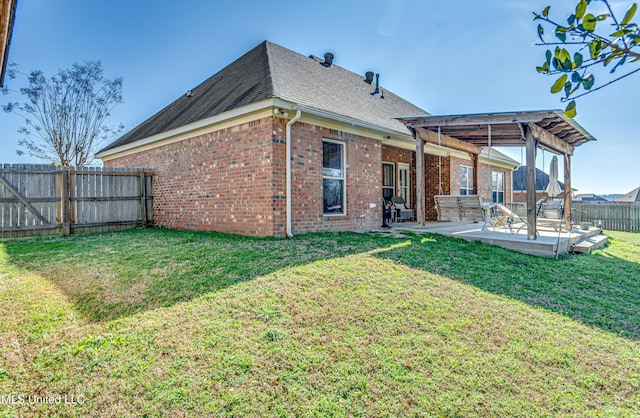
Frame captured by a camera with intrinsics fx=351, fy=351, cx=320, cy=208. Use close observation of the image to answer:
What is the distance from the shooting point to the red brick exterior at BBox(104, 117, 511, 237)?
302 inches

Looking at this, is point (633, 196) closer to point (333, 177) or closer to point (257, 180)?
point (333, 177)

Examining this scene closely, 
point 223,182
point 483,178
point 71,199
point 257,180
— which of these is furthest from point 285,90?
point 483,178

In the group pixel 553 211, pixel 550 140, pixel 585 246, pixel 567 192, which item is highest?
pixel 550 140

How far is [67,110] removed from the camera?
749 inches

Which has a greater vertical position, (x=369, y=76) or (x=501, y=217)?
(x=369, y=76)

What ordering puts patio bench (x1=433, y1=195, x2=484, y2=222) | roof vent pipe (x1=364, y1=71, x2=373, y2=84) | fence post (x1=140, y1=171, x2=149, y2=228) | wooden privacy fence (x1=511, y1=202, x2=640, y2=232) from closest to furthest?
patio bench (x1=433, y1=195, x2=484, y2=222) → fence post (x1=140, y1=171, x2=149, y2=228) → roof vent pipe (x1=364, y1=71, x2=373, y2=84) → wooden privacy fence (x1=511, y1=202, x2=640, y2=232)

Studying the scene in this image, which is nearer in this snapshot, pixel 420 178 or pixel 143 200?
pixel 420 178

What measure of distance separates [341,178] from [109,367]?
6.94 metres

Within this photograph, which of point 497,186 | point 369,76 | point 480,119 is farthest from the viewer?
point 497,186

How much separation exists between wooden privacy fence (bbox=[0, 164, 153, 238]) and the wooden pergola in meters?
8.66

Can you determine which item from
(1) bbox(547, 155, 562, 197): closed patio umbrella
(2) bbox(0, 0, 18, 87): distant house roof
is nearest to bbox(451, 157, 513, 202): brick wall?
(1) bbox(547, 155, 562, 197): closed patio umbrella

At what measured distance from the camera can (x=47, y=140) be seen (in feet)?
62.7

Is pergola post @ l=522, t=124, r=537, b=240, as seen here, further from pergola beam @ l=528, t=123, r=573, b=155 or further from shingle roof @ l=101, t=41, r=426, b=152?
shingle roof @ l=101, t=41, r=426, b=152

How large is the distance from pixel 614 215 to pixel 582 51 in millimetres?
19410
